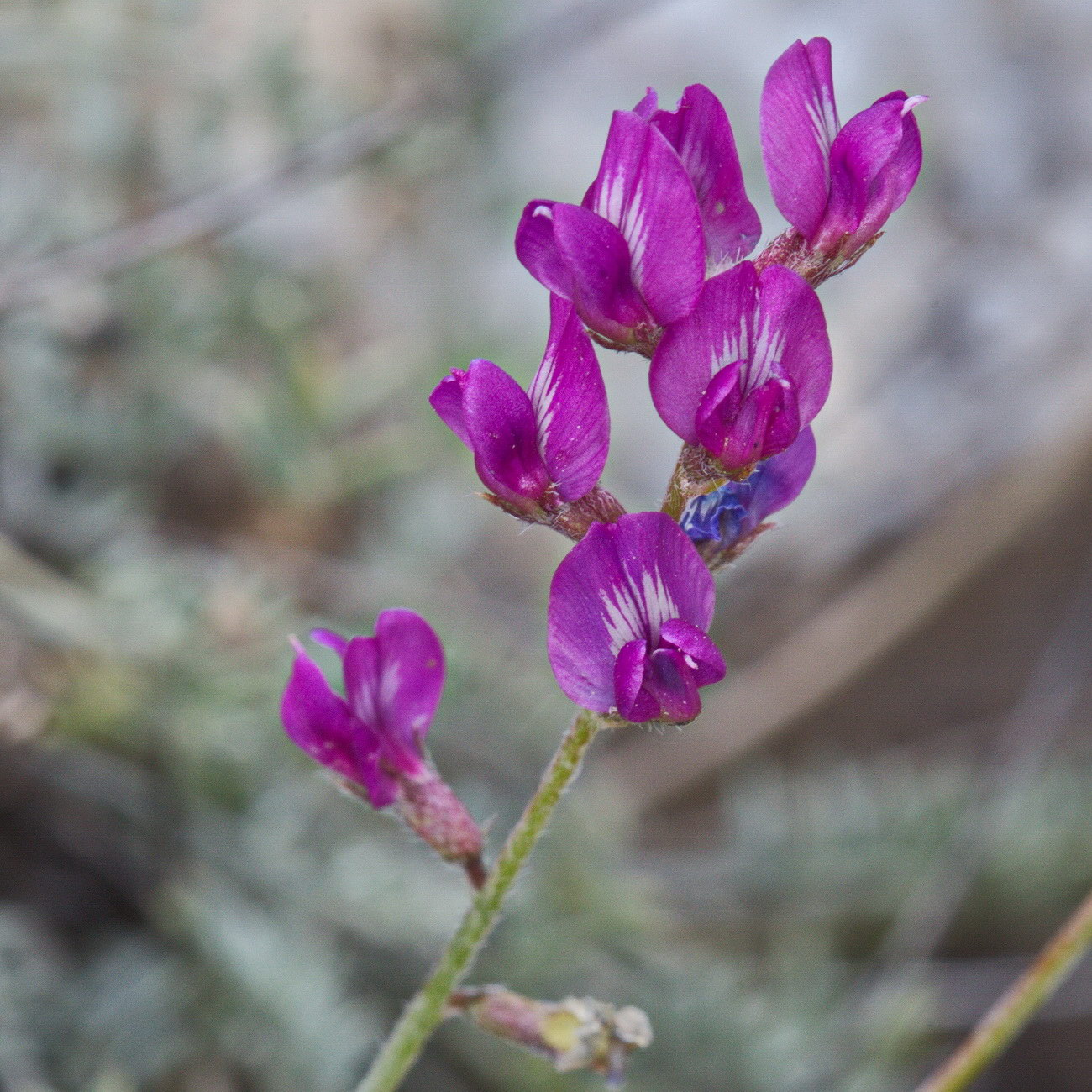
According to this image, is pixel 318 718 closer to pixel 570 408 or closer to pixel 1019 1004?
pixel 570 408

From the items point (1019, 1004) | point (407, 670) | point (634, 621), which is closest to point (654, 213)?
point (634, 621)

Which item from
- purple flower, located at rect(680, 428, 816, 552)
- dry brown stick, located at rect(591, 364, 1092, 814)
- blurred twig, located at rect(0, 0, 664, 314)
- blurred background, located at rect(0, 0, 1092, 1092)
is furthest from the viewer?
dry brown stick, located at rect(591, 364, 1092, 814)

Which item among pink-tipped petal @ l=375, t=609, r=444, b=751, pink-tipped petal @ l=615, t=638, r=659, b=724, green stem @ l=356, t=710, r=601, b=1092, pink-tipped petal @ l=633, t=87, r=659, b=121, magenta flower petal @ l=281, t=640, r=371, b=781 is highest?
pink-tipped petal @ l=633, t=87, r=659, b=121

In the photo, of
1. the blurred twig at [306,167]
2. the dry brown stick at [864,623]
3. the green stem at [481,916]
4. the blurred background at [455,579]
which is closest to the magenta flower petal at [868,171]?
the green stem at [481,916]

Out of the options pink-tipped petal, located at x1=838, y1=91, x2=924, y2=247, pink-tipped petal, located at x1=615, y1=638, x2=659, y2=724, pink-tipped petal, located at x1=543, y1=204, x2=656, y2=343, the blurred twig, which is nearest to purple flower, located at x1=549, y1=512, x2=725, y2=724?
pink-tipped petal, located at x1=615, y1=638, x2=659, y2=724

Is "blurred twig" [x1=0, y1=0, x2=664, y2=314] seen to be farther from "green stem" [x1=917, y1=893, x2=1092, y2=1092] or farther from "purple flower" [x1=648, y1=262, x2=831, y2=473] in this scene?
"green stem" [x1=917, y1=893, x2=1092, y2=1092]

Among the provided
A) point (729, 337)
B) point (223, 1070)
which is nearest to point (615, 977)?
point (223, 1070)
